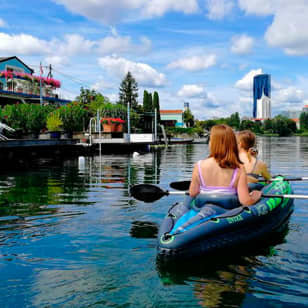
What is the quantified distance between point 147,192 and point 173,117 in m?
104

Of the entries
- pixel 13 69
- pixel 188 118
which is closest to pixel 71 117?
pixel 13 69

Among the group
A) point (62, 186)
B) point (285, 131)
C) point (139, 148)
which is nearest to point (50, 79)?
point (139, 148)

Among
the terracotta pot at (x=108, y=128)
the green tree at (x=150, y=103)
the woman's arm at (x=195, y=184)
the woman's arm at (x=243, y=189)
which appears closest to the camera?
the woman's arm at (x=243, y=189)

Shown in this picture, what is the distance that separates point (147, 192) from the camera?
23.3ft

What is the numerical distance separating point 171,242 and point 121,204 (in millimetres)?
4907

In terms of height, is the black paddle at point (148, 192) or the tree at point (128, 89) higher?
the tree at point (128, 89)

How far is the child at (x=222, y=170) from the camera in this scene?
5098 millimetres

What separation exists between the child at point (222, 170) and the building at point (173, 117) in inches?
4018

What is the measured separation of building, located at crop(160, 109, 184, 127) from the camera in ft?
355

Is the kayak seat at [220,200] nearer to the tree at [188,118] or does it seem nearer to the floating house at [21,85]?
the floating house at [21,85]

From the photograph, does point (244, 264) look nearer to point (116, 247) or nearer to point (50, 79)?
point (116, 247)

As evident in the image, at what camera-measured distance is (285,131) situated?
158250mm

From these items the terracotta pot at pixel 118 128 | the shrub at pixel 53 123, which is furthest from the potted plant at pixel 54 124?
the terracotta pot at pixel 118 128

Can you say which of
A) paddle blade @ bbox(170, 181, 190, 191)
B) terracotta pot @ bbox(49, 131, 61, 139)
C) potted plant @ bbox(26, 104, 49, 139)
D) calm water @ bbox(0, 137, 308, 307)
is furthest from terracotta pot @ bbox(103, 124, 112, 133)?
paddle blade @ bbox(170, 181, 190, 191)
